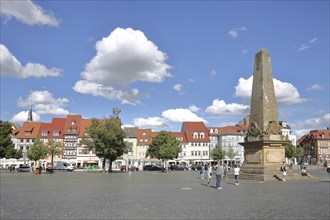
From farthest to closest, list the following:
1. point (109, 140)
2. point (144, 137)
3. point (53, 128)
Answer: point (144, 137) → point (53, 128) → point (109, 140)

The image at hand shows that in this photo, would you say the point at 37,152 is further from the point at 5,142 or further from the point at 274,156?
the point at 274,156

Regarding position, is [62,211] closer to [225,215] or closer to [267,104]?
[225,215]

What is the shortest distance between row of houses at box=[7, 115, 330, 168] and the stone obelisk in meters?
66.2

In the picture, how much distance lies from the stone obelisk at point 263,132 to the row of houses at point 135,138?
66158 millimetres

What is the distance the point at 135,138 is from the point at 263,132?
78.9 meters

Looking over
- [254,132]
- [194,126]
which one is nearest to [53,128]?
[194,126]

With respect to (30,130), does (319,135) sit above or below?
above

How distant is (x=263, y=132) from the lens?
1104 inches

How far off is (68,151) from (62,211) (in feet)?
289

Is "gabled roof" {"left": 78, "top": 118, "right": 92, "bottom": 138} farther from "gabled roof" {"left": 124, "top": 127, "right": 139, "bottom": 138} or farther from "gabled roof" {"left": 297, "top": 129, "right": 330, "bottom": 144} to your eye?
"gabled roof" {"left": 297, "top": 129, "right": 330, "bottom": 144}

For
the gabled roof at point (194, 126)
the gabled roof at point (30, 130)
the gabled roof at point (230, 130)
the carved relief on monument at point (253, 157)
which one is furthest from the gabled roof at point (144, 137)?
the carved relief on monument at point (253, 157)

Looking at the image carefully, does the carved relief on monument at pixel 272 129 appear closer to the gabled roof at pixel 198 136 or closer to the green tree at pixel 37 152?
the green tree at pixel 37 152

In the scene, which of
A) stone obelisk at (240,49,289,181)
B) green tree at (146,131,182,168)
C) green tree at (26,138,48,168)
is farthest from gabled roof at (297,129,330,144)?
stone obelisk at (240,49,289,181)

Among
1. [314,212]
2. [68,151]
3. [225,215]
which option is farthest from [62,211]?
[68,151]
